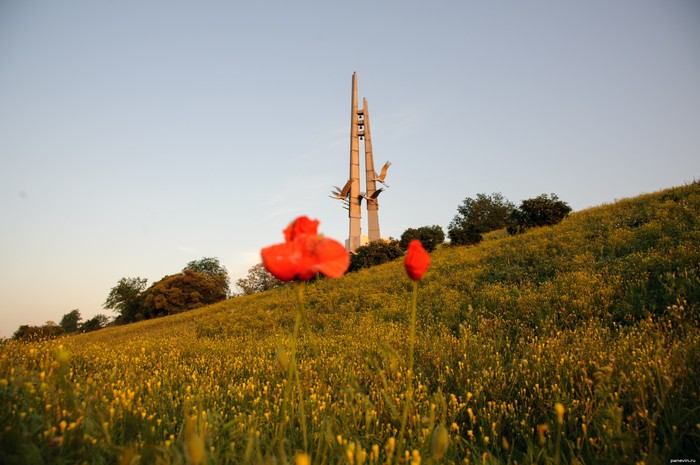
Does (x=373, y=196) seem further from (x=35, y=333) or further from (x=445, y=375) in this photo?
(x=445, y=375)

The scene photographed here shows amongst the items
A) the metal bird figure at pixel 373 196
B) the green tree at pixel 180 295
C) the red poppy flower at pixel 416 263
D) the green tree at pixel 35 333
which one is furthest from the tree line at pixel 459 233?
the green tree at pixel 180 295

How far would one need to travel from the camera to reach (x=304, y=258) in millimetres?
1295

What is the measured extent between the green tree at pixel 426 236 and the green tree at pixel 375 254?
102 centimetres

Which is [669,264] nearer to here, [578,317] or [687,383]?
[578,317]

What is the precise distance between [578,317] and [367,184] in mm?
20767

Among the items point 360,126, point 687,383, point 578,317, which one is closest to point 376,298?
point 578,317

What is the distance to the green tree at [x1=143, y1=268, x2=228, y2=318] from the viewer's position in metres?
34.3

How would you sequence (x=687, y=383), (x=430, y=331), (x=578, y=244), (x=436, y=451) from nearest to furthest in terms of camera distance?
1. (x=436, y=451)
2. (x=687, y=383)
3. (x=430, y=331)
4. (x=578, y=244)

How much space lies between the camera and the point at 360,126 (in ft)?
90.2

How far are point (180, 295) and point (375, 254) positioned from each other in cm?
2384

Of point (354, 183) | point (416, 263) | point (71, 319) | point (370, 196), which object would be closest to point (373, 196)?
point (370, 196)

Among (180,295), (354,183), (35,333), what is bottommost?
(35,333)

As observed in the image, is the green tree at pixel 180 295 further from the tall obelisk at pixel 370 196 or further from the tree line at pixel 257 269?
the tall obelisk at pixel 370 196

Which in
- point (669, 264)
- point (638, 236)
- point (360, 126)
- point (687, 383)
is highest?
point (360, 126)
